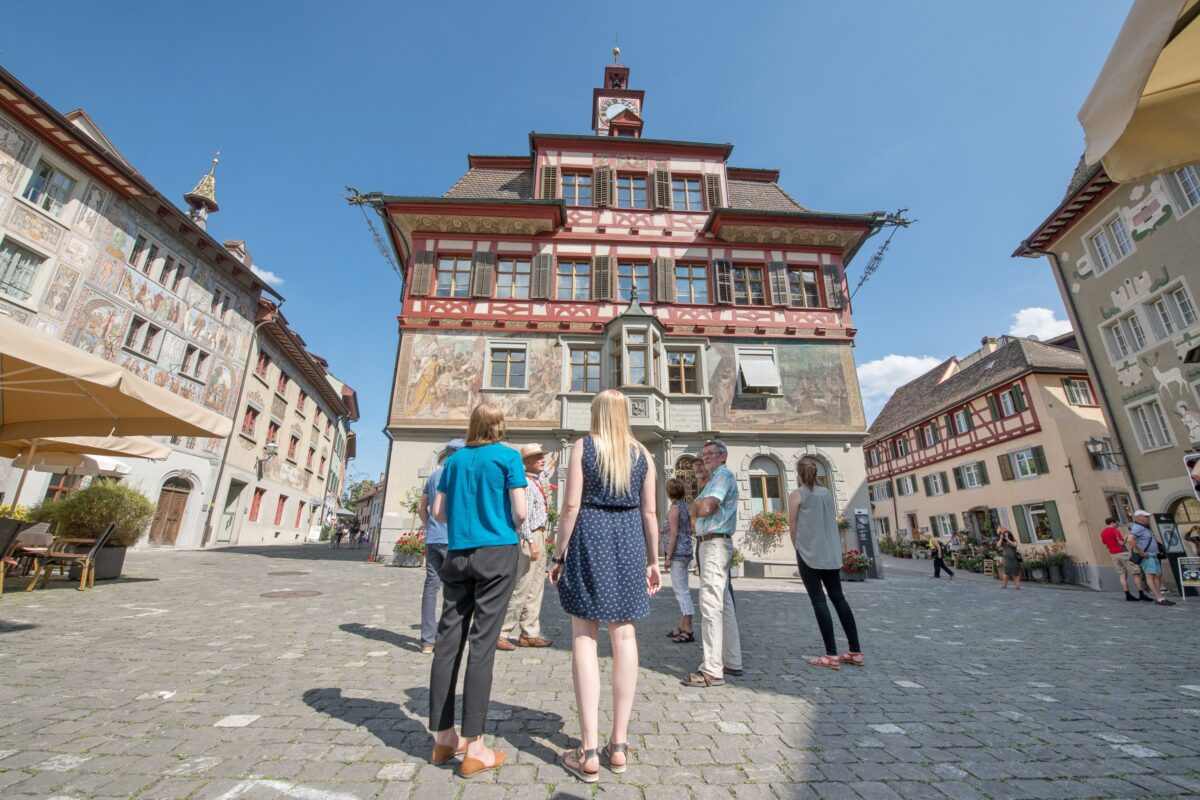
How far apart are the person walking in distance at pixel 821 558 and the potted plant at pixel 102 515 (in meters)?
10.8

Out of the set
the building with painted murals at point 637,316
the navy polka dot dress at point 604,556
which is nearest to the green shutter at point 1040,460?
the building with painted murals at point 637,316

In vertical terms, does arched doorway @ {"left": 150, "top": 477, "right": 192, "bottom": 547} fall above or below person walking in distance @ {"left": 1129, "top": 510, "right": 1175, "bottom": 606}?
above

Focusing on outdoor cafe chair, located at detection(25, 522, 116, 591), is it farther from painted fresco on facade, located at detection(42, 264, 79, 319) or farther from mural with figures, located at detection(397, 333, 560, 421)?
painted fresco on facade, located at detection(42, 264, 79, 319)

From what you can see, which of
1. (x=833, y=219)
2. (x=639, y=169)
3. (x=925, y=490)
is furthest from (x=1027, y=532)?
(x=639, y=169)

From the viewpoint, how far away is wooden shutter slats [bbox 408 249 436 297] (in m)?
17.2

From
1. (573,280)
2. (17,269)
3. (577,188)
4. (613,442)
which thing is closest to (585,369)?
(573,280)

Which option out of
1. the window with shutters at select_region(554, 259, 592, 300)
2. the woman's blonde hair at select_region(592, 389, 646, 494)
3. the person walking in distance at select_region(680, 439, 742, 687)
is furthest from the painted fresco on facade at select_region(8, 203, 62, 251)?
the person walking in distance at select_region(680, 439, 742, 687)

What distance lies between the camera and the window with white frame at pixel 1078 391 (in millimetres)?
21891

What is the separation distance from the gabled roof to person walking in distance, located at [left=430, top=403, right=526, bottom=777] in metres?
16.5

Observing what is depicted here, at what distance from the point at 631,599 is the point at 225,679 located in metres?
3.32

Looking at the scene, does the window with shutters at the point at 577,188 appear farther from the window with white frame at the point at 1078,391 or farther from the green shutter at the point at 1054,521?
the green shutter at the point at 1054,521

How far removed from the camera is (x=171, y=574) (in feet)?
32.8

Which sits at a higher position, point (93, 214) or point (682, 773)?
point (93, 214)

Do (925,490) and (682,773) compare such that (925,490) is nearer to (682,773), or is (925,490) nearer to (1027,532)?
(1027,532)
